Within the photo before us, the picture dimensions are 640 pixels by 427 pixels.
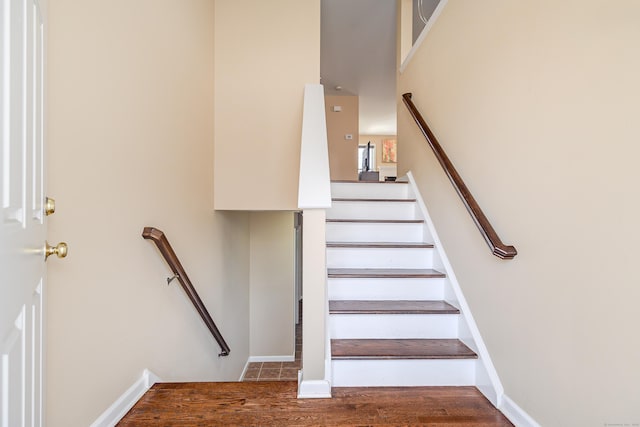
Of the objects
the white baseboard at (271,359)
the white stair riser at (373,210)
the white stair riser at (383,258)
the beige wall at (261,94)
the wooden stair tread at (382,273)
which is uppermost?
the beige wall at (261,94)

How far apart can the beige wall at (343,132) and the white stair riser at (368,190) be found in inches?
167

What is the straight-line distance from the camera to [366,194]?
327cm

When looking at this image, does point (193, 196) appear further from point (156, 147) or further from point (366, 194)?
point (366, 194)

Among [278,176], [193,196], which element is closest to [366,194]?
[278,176]

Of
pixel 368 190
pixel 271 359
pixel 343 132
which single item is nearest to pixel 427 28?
pixel 368 190

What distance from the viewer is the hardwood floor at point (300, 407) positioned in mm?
1441

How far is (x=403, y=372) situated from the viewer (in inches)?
71.1

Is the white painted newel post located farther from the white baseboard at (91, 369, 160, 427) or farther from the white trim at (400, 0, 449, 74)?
the white trim at (400, 0, 449, 74)

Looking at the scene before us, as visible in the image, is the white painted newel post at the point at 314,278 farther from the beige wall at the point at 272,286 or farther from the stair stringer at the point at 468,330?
the beige wall at the point at 272,286

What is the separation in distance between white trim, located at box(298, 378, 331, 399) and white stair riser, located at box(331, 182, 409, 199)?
74.3 inches

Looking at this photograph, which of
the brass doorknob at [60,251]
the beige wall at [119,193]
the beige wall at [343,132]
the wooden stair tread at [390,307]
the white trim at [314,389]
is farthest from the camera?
the beige wall at [343,132]

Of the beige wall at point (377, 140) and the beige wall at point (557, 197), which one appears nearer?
the beige wall at point (557, 197)

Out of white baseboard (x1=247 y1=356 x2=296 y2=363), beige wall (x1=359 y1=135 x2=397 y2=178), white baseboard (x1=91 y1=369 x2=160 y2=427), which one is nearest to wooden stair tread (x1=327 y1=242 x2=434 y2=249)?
white baseboard (x1=91 y1=369 x2=160 y2=427)

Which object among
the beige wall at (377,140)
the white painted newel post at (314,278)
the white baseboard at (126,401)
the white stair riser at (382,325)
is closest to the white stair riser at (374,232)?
the white stair riser at (382,325)
